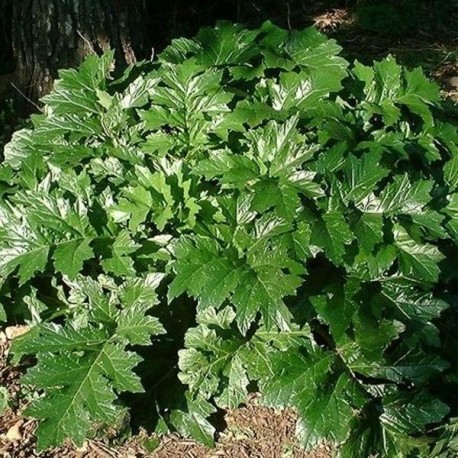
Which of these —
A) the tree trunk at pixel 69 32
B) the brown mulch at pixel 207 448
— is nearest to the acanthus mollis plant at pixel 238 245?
the brown mulch at pixel 207 448

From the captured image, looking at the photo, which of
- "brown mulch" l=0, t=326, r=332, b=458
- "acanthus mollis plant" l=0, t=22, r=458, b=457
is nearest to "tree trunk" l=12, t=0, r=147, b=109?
"acanthus mollis plant" l=0, t=22, r=458, b=457

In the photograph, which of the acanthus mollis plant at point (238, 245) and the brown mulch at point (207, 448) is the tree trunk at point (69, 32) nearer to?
the acanthus mollis plant at point (238, 245)

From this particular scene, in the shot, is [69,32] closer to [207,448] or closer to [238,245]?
[238,245]

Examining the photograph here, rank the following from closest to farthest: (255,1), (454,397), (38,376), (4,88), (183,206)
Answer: (38,376), (183,206), (454,397), (4,88), (255,1)

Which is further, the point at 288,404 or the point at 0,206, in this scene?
the point at 0,206

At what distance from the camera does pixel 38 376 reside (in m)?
2.97

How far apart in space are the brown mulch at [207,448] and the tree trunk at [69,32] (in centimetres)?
213

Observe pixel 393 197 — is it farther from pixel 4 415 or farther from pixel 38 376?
pixel 4 415

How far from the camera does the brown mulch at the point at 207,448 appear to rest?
3410 mm

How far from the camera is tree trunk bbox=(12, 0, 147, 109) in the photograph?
16.2 ft

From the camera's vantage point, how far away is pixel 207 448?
3.44m

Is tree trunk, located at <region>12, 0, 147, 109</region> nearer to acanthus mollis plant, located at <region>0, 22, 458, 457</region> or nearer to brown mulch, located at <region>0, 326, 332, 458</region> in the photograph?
acanthus mollis plant, located at <region>0, 22, 458, 457</region>

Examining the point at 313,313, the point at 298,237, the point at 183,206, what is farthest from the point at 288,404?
the point at 183,206

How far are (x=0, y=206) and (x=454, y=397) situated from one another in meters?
1.81
